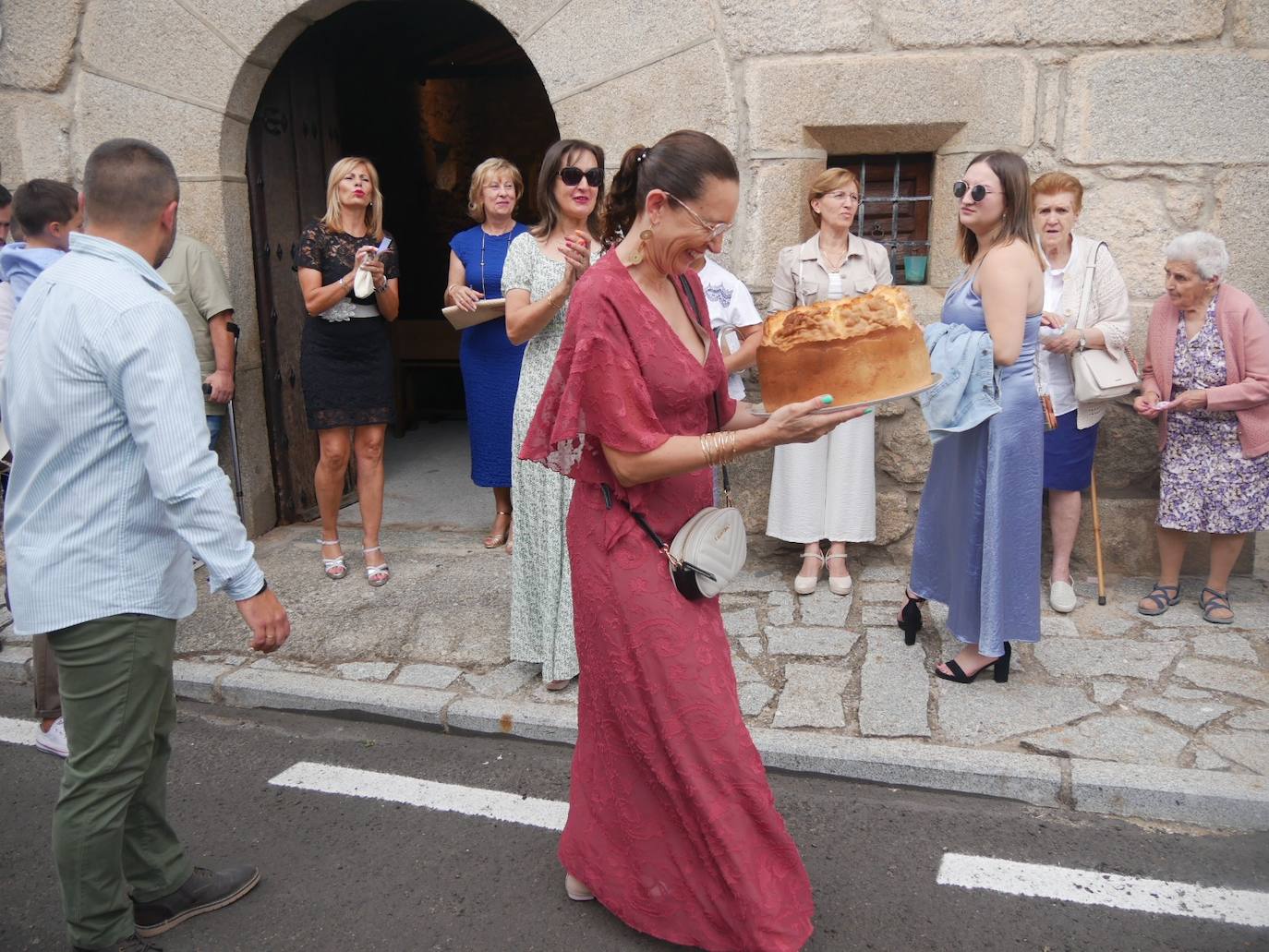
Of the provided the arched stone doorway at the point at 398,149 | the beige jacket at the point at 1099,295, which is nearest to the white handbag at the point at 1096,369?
the beige jacket at the point at 1099,295

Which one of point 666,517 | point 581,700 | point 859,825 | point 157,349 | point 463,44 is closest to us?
point 157,349

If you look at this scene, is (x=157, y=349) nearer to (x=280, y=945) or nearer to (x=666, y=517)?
(x=666, y=517)

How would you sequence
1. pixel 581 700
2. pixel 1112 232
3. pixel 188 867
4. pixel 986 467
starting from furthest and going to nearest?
pixel 1112 232 → pixel 986 467 → pixel 188 867 → pixel 581 700

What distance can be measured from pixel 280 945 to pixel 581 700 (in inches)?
43.2

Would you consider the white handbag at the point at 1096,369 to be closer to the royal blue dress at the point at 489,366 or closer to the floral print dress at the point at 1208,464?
the floral print dress at the point at 1208,464

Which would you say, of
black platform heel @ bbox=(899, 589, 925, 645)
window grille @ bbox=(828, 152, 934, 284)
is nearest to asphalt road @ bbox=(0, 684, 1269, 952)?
black platform heel @ bbox=(899, 589, 925, 645)

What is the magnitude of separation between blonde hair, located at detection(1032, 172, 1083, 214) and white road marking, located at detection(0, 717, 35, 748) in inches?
197

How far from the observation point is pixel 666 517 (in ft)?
8.90

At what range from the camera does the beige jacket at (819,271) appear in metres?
5.43

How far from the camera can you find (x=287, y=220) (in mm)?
6816

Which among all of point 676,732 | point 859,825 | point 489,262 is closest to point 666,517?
point 676,732

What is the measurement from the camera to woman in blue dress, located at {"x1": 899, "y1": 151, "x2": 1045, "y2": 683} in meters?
4.02

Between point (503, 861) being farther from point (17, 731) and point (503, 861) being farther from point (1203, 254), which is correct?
point (1203, 254)

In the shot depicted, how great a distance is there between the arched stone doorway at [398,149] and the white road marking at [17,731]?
2.53 metres
